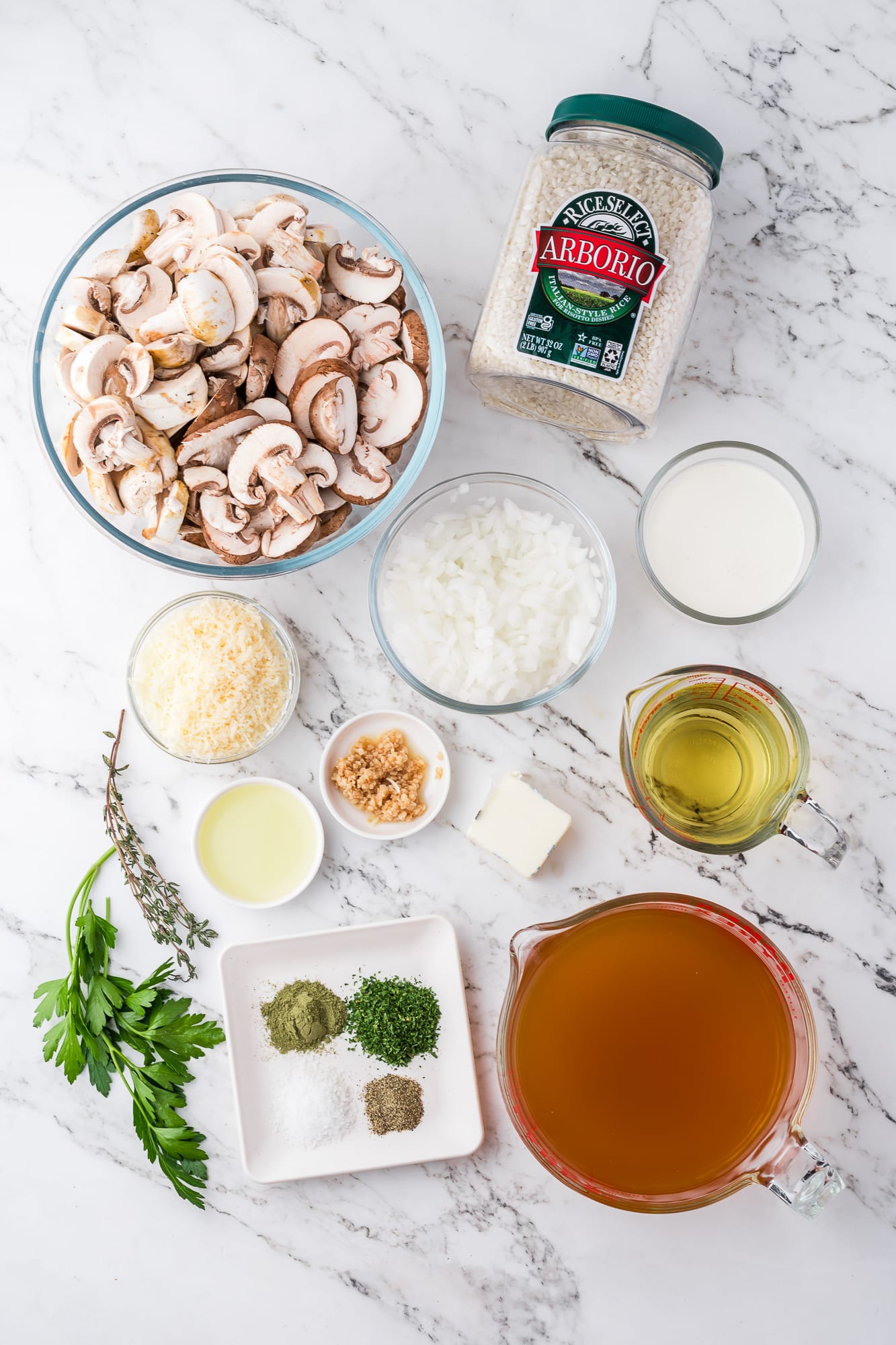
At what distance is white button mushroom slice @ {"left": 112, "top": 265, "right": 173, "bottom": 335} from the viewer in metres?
1.19

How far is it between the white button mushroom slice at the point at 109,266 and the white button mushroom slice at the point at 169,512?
0.30 m

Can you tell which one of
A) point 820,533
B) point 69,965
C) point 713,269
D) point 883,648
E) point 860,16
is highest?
point 860,16

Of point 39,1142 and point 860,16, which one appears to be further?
point 39,1142

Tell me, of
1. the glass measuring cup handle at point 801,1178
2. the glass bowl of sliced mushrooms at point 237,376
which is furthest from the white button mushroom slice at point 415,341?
the glass measuring cup handle at point 801,1178

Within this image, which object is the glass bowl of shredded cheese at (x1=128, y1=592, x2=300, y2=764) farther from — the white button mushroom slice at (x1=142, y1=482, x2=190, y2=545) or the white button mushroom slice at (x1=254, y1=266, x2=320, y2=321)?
the white button mushroom slice at (x1=254, y1=266, x2=320, y2=321)

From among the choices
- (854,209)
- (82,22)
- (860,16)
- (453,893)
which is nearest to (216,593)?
(453,893)

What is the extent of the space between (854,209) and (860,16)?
11.7 inches

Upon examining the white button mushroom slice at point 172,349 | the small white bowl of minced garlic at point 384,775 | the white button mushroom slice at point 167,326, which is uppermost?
the white button mushroom slice at point 167,326

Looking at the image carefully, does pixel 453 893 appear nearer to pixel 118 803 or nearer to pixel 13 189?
pixel 118 803

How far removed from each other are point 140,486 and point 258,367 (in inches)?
8.8

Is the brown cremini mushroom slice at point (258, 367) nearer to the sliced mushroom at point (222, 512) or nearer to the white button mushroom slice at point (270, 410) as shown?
the white button mushroom slice at point (270, 410)

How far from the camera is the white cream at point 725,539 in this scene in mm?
1419

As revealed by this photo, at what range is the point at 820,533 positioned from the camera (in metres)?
1.47

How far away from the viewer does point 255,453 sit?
120 centimetres
